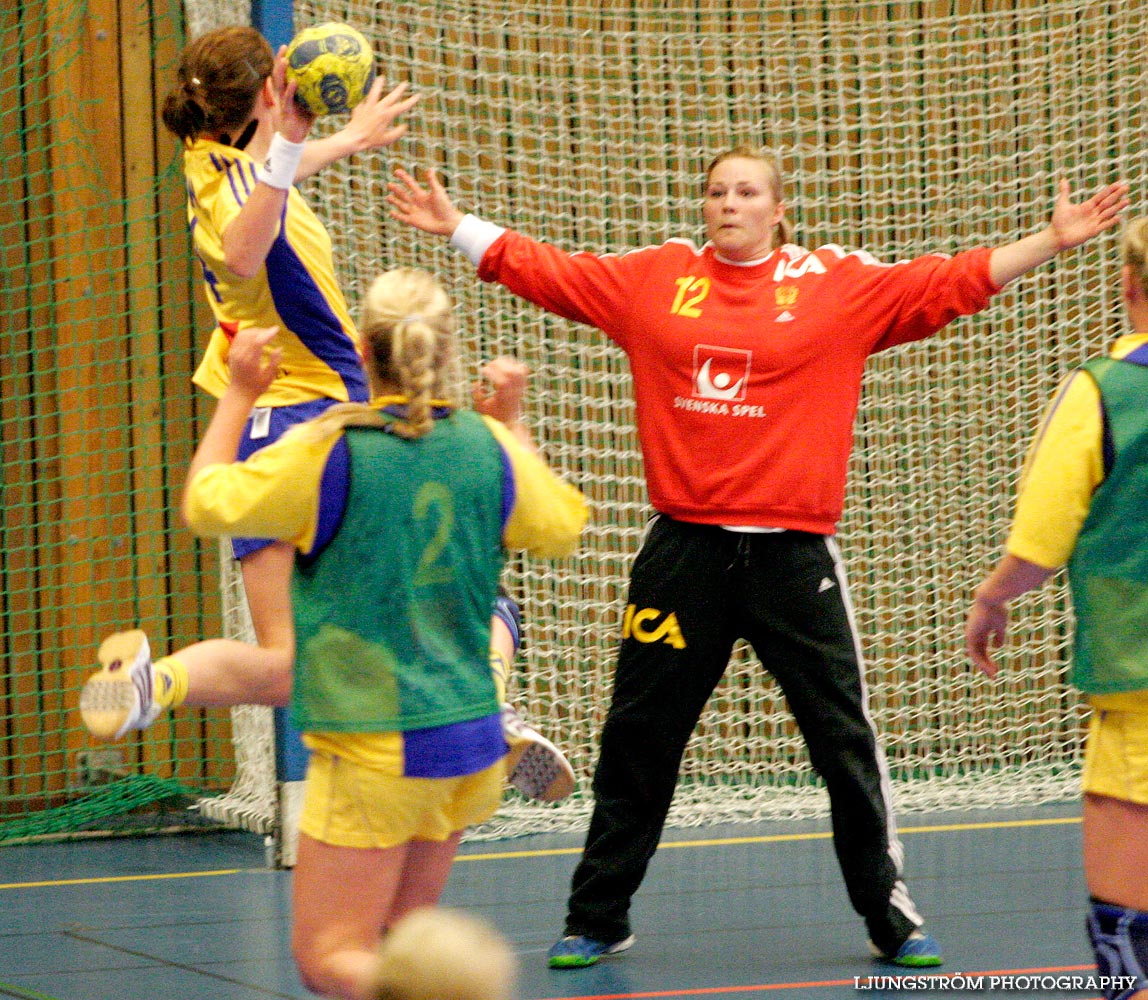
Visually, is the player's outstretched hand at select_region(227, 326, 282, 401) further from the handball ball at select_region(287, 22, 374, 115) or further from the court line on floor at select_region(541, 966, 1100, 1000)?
the court line on floor at select_region(541, 966, 1100, 1000)

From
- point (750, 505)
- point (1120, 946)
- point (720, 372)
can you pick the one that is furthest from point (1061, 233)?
point (1120, 946)

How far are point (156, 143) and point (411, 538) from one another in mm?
4049

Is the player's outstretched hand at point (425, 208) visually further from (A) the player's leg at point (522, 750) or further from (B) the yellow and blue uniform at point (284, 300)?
(A) the player's leg at point (522, 750)

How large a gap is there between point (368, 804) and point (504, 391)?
75 centimetres

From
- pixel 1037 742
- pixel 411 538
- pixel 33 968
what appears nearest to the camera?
pixel 411 538

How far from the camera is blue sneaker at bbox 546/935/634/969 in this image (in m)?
3.72

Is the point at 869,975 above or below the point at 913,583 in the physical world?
below

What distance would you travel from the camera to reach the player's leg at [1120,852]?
97.6 inches

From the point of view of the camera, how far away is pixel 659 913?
4316 millimetres

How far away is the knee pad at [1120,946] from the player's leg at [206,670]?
145cm

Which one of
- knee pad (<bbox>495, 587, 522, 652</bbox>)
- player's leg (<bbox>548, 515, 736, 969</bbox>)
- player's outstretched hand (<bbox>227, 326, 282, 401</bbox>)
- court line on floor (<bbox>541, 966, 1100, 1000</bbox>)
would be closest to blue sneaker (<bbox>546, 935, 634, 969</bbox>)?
player's leg (<bbox>548, 515, 736, 969</bbox>)

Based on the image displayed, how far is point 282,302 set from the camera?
3.72 m

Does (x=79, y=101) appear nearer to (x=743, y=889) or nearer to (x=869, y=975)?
(x=743, y=889)

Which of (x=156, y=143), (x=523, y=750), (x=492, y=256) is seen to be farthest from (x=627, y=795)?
(x=156, y=143)
